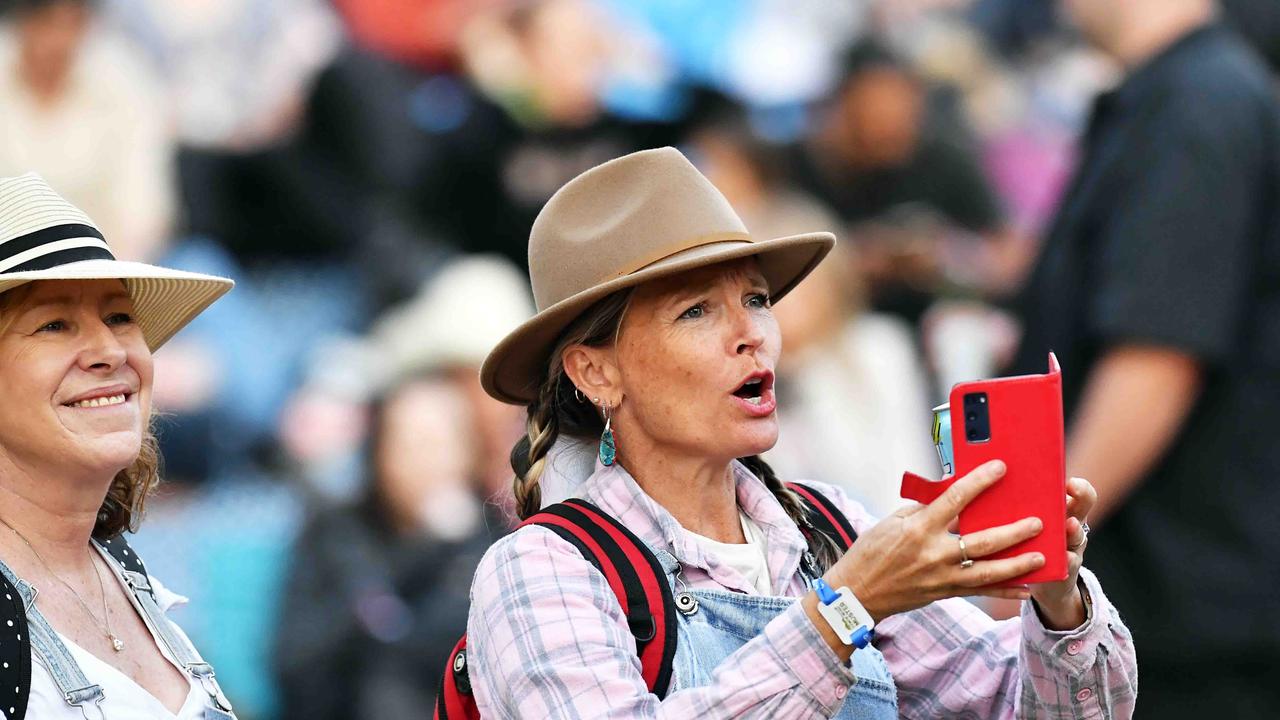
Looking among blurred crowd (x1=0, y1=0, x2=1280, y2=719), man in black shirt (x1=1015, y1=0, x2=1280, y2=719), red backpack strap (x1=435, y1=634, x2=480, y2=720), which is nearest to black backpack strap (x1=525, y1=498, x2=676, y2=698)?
red backpack strap (x1=435, y1=634, x2=480, y2=720)

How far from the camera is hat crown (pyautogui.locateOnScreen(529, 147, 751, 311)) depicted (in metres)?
3.04

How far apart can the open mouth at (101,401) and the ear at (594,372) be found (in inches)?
28.8

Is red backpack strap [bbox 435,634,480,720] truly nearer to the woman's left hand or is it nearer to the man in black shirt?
the woman's left hand

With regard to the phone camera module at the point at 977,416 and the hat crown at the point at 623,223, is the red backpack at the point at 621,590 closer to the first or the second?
the hat crown at the point at 623,223

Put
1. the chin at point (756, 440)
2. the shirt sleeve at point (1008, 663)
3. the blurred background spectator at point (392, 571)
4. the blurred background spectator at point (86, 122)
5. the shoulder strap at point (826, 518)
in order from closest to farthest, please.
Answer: the shirt sleeve at point (1008, 663) < the chin at point (756, 440) < the shoulder strap at point (826, 518) < the blurred background spectator at point (392, 571) < the blurred background spectator at point (86, 122)

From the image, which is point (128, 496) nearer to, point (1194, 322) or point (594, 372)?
point (594, 372)

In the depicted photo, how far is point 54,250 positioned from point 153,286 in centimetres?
27

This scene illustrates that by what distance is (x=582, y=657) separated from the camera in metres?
2.74

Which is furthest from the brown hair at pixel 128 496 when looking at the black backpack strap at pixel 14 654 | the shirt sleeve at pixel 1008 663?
the shirt sleeve at pixel 1008 663

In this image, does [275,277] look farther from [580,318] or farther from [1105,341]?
[580,318]

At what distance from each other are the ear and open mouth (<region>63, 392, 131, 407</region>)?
732 millimetres

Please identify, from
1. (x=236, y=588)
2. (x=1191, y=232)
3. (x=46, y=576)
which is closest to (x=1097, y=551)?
(x=1191, y=232)

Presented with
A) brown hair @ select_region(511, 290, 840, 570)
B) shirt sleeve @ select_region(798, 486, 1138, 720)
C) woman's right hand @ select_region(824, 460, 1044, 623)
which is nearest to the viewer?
woman's right hand @ select_region(824, 460, 1044, 623)

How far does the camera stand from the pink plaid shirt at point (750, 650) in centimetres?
264
